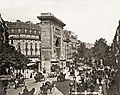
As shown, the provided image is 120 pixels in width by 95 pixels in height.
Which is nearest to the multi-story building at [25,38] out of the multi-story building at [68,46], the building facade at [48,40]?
the multi-story building at [68,46]

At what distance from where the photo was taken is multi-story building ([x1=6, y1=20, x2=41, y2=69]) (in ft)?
225

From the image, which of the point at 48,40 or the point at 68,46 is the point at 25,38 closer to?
the point at 48,40

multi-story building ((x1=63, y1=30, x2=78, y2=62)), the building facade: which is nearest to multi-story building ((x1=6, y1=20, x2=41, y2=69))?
multi-story building ((x1=63, y1=30, x2=78, y2=62))

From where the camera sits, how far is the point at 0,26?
35750mm

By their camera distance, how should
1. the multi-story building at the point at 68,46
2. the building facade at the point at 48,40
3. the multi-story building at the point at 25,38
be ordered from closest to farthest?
the building facade at the point at 48,40
the multi-story building at the point at 25,38
the multi-story building at the point at 68,46

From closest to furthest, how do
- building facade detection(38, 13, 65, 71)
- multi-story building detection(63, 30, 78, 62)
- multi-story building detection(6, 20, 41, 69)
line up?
building facade detection(38, 13, 65, 71), multi-story building detection(6, 20, 41, 69), multi-story building detection(63, 30, 78, 62)

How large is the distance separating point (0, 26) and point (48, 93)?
12622 millimetres

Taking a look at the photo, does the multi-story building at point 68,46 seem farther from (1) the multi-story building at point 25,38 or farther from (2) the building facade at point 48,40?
(2) the building facade at point 48,40

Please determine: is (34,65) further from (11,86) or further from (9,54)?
(9,54)

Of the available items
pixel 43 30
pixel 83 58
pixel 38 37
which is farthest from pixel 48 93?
pixel 83 58

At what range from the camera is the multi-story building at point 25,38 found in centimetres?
6856

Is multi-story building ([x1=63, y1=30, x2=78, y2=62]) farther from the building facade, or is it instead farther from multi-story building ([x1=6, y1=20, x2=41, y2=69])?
the building facade

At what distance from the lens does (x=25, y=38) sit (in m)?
70.0

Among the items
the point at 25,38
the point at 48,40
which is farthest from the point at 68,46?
the point at 48,40
